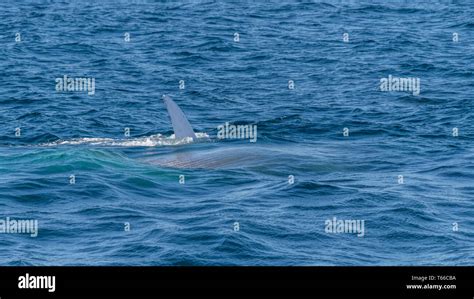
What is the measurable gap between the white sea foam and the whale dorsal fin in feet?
0.64

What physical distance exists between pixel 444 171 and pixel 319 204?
6202mm

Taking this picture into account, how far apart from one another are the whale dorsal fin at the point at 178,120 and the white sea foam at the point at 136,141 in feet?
0.64

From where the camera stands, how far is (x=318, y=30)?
57.1 m

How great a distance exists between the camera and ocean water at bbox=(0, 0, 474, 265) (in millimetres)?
21562

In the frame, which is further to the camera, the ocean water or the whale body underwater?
the whale body underwater

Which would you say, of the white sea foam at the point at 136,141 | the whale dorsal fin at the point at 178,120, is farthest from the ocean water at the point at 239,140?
the whale dorsal fin at the point at 178,120

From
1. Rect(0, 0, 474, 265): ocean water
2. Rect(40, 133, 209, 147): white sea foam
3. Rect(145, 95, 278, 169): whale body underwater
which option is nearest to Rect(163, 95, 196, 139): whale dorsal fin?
Rect(145, 95, 278, 169): whale body underwater

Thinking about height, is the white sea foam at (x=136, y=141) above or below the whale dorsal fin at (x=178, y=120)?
below

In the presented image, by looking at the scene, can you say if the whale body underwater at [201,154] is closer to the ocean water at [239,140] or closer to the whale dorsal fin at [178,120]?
the whale dorsal fin at [178,120]

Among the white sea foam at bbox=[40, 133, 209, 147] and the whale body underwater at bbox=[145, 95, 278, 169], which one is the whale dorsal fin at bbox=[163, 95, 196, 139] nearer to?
the whale body underwater at bbox=[145, 95, 278, 169]

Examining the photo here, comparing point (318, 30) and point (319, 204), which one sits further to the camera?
point (318, 30)

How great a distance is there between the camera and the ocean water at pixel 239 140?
70.7 ft
